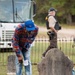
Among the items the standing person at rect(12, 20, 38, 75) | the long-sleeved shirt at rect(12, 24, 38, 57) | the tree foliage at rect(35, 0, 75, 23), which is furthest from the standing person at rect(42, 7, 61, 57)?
the tree foliage at rect(35, 0, 75, 23)

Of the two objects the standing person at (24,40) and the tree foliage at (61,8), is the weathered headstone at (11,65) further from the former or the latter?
the tree foliage at (61,8)

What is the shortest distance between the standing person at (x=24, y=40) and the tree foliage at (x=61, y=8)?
4896cm

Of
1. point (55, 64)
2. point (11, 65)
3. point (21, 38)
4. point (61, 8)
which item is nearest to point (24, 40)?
point (21, 38)

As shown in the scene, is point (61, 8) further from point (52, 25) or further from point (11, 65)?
point (11, 65)

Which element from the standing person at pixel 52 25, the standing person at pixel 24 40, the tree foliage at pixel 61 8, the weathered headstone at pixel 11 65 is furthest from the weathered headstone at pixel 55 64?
the tree foliage at pixel 61 8

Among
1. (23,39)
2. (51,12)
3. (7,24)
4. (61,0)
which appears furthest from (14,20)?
(61,0)

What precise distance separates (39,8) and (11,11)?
1673 inches

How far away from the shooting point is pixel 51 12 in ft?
46.5

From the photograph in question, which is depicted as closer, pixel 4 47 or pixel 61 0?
pixel 4 47

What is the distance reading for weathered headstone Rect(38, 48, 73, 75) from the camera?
28.6 ft

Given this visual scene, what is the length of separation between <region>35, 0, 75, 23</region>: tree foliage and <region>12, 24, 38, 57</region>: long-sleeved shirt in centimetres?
4922

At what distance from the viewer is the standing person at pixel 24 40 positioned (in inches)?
334

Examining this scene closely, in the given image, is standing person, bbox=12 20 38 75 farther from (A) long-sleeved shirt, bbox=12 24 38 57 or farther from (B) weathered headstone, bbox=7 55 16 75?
(B) weathered headstone, bbox=7 55 16 75

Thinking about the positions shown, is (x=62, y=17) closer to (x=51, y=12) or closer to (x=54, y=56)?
(x=51, y=12)
